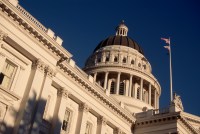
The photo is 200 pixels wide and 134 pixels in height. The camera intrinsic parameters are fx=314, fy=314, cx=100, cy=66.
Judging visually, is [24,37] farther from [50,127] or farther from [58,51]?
[50,127]

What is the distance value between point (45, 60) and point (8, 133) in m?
7.29

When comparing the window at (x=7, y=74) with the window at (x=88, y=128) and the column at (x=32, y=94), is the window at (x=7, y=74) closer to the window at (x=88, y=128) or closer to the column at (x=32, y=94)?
the column at (x=32, y=94)

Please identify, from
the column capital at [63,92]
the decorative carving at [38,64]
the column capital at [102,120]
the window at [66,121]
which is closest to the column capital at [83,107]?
the window at [66,121]

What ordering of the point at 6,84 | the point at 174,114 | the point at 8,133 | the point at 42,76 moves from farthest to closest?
the point at 174,114
the point at 42,76
the point at 6,84
the point at 8,133

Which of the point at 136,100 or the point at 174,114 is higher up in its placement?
the point at 136,100

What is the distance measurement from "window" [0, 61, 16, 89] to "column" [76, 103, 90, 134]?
9186 millimetres

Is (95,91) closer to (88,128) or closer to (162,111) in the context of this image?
(88,128)

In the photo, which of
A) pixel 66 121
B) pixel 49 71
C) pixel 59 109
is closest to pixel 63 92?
pixel 59 109

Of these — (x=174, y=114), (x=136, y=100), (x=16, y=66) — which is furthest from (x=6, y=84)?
(x=136, y=100)

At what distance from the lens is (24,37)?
25.4m

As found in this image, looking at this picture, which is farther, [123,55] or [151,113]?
[123,55]

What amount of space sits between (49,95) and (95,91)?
19.2 feet

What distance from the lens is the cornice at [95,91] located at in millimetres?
30119

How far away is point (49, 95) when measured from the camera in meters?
28.8
